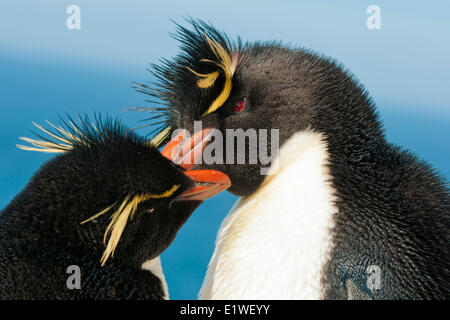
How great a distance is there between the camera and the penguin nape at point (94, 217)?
5.19 feet

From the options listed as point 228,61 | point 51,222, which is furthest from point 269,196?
point 51,222

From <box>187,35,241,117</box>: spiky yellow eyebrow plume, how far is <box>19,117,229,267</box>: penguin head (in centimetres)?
23

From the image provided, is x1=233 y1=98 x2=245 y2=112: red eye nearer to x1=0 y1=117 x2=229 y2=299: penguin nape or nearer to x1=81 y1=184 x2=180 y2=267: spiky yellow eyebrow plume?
x1=0 y1=117 x2=229 y2=299: penguin nape

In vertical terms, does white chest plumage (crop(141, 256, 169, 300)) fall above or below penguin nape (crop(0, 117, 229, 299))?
below

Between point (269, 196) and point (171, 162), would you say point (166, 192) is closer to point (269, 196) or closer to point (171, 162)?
point (171, 162)

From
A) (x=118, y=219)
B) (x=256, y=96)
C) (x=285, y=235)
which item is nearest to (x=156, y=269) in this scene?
(x=118, y=219)

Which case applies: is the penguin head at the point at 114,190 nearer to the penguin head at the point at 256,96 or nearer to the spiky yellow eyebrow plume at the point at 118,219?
the spiky yellow eyebrow plume at the point at 118,219

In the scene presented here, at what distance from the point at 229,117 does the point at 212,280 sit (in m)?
0.52

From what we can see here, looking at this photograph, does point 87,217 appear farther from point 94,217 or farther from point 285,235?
point 285,235

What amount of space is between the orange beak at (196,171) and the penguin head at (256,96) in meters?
0.04

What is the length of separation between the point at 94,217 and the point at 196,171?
1.25 ft

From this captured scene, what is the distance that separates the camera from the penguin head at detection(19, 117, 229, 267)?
164cm

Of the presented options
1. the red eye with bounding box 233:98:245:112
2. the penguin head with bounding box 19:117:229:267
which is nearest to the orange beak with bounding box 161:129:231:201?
the penguin head with bounding box 19:117:229:267

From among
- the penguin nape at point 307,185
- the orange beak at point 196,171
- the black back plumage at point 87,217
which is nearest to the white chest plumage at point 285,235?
the penguin nape at point 307,185
